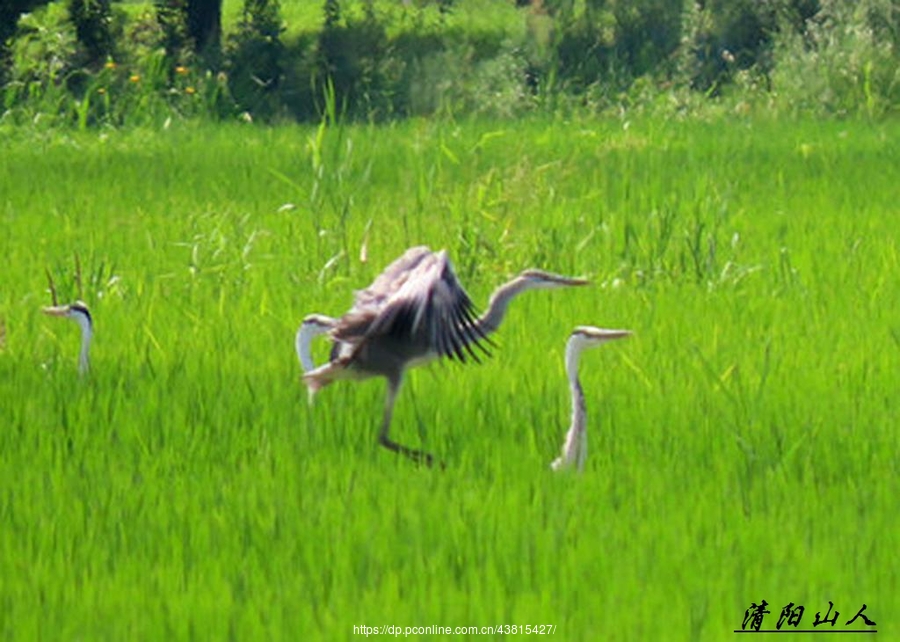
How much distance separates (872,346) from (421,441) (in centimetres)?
207

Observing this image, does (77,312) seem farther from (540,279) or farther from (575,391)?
(575,391)

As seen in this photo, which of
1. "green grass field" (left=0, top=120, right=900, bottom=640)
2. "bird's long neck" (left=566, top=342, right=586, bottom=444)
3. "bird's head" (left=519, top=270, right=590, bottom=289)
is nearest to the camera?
"green grass field" (left=0, top=120, right=900, bottom=640)

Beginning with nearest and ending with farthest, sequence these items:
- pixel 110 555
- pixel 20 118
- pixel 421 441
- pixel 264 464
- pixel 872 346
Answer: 1. pixel 110 555
2. pixel 264 464
3. pixel 421 441
4. pixel 872 346
5. pixel 20 118

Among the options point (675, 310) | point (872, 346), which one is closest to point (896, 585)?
point (872, 346)

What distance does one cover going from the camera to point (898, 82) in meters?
16.5

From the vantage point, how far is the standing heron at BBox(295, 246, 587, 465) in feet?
18.1

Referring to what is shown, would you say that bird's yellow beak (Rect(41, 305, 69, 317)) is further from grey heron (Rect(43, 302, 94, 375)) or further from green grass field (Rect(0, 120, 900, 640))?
green grass field (Rect(0, 120, 900, 640))

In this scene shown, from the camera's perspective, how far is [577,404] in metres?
5.36

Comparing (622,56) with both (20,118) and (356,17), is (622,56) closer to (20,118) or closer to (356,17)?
(356,17)

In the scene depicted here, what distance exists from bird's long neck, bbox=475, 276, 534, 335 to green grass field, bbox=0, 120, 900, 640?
0.33 metres

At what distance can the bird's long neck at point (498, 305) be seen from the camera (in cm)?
586

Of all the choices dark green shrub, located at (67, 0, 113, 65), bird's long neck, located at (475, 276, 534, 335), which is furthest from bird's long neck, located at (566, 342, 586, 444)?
dark green shrub, located at (67, 0, 113, 65)

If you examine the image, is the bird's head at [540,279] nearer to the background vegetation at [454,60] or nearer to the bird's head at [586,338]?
the bird's head at [586,338]

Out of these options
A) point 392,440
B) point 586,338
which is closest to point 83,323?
point 392,440
